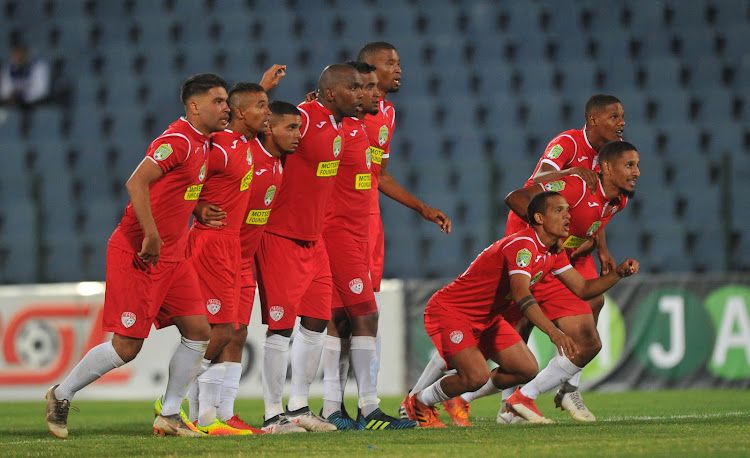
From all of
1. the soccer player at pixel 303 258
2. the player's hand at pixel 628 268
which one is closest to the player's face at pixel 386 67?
the soccer player at pixel 303 258

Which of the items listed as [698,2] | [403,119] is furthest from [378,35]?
[698,2]

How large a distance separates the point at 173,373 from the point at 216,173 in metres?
1.09

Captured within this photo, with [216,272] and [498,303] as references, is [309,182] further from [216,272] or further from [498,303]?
[498,303]

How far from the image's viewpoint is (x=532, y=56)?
13398mm

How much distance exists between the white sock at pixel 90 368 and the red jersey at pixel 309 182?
1.12 m

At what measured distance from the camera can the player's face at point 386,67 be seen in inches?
260

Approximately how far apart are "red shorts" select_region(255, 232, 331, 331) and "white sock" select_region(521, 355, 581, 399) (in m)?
1.42

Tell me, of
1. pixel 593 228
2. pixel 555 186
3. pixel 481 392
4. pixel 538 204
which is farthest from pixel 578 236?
pixel 481 392

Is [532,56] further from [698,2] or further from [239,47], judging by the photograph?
[239,47]

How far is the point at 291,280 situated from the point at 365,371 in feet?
2.23

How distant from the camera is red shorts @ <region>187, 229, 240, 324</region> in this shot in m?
5.70

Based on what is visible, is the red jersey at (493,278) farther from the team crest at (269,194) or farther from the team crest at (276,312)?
the team crest at (269,194)

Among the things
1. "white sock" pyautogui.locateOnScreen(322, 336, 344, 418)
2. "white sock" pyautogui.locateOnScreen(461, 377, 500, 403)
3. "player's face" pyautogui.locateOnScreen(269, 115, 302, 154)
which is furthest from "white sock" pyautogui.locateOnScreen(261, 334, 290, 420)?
"white sock" pyautogui.locateOnScreen(461, 377, 500, 403)

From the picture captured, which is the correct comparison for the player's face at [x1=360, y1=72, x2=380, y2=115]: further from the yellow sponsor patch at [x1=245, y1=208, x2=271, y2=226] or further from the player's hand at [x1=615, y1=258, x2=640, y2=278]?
the player's hand at [x1=615, y1=258, x2=640, y2=278]
